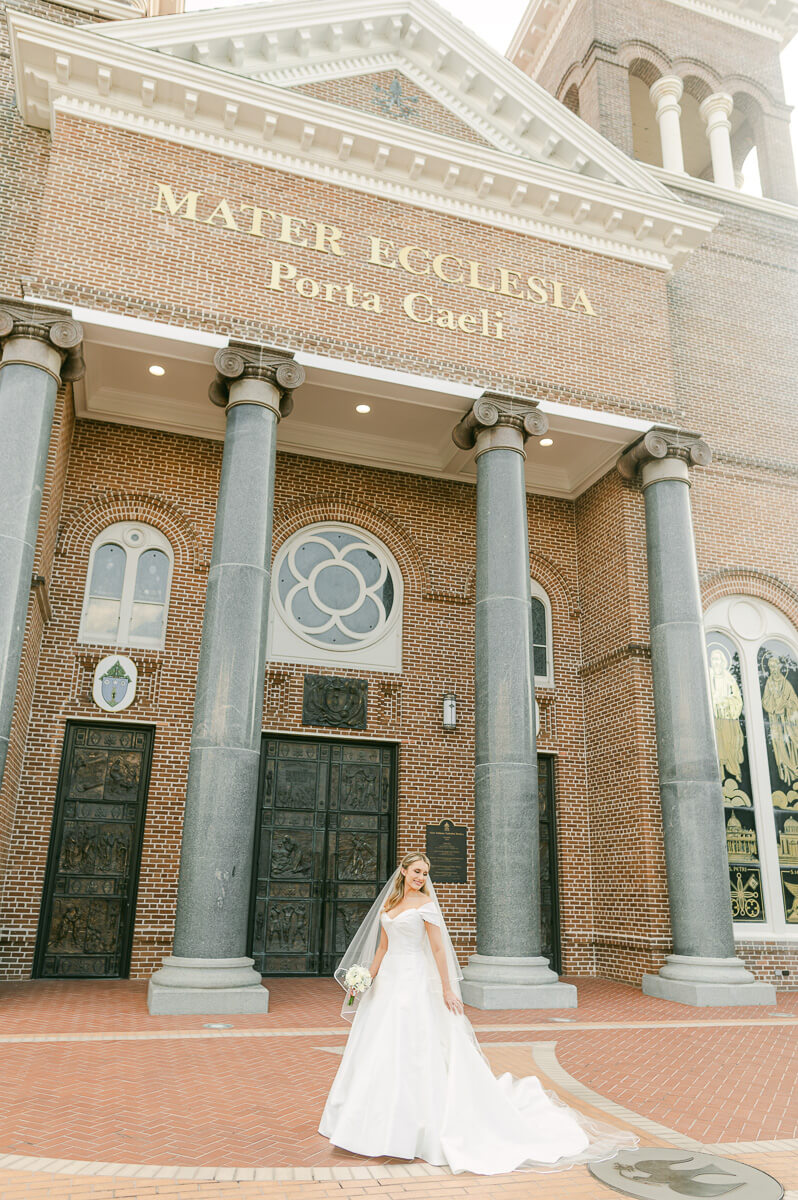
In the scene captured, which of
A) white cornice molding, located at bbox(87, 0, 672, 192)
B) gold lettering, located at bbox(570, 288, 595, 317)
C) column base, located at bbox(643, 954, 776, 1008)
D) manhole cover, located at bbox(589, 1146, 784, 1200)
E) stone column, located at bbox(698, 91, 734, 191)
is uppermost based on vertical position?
→ stone column, located at bbox(698, 91, 734, 191)

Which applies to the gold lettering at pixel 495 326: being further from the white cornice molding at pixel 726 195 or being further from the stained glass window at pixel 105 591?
the stained glass window at pixel 105 591

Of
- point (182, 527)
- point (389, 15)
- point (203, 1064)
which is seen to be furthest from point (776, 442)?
point (203, 1064)

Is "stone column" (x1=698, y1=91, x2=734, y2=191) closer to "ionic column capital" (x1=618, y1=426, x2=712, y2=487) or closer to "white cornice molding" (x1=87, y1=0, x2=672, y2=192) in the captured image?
"white cornice molding" (x1=87, y1=0, x2=672, y2=192)

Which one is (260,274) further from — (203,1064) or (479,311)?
(203,1064)

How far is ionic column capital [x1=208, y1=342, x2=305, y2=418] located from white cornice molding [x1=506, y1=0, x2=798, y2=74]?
15.9 metres

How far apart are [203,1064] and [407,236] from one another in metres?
11.8

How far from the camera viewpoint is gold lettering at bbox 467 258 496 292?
1410 centimetres

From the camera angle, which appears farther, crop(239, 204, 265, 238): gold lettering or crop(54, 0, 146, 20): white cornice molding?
crop(54, 0, 146, 20): white cornice molding

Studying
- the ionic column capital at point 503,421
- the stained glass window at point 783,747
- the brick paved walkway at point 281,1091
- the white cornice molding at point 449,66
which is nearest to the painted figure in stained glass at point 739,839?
the stained glass window at point 783,747

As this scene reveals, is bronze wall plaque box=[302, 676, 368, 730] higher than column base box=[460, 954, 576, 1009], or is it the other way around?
bronze wall plaque box=[302, 676, 368, 730]

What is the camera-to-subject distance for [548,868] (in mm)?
15008

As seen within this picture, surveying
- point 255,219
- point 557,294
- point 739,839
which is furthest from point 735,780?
point 255,219

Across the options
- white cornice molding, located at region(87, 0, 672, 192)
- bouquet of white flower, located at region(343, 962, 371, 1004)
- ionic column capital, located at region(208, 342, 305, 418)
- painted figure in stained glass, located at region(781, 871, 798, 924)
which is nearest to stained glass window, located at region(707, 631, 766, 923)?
painted figure in stained glass, located at region(781, 871, 798, 924)

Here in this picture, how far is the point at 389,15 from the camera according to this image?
47.7ft
